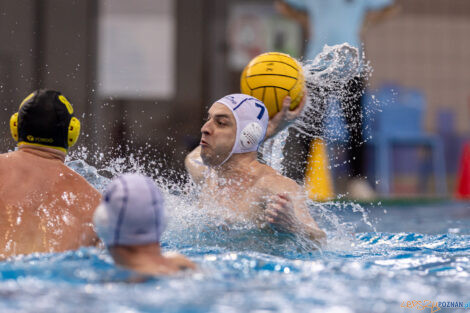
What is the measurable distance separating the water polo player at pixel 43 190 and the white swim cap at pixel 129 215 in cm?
58

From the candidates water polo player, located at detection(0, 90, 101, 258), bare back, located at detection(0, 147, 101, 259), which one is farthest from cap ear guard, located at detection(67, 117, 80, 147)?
bare back, located at detection(0, 147, 101, 259)

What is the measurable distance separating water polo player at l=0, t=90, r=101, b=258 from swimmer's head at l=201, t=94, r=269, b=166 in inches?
27.6

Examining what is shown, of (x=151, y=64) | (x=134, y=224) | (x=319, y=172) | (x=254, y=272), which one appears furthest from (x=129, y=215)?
(x=151, y=64)

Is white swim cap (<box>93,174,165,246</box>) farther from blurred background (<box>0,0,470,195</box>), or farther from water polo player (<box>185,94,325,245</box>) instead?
blurred background (<box>0,0,470,195</box>)

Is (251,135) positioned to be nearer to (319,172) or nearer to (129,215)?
(129,215)

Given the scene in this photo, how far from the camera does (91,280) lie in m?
→ 2.44

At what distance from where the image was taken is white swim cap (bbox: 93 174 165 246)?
2371 mm

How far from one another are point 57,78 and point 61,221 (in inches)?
284

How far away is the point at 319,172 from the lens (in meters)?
7.89

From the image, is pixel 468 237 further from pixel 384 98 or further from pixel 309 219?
pixel 384 98

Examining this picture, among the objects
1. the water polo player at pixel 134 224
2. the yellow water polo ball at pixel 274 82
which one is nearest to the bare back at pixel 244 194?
the yellow water polo ball at pixel 274 82

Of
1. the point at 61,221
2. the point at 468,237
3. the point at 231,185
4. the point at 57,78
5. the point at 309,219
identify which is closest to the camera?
the point at 61,221

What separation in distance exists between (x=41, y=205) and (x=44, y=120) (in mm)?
408

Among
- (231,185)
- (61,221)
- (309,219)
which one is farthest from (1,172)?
(309,219)
